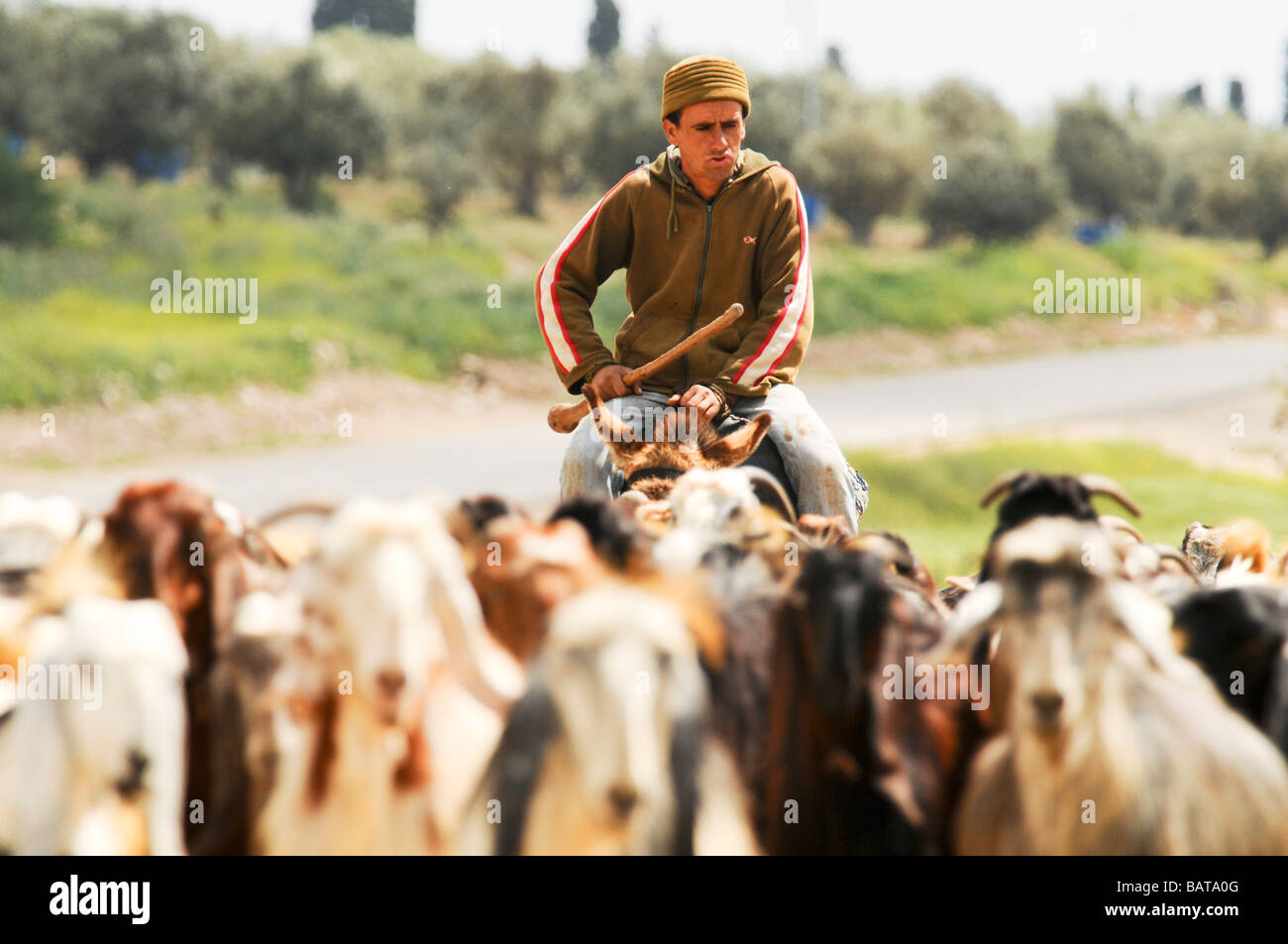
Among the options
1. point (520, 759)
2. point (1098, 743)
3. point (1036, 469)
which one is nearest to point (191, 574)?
point (520, 759)

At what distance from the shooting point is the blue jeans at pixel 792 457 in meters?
4.90

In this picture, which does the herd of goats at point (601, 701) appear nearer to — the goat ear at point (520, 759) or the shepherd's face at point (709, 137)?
the goat ear at point (520, 759)

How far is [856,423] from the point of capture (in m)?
19.9

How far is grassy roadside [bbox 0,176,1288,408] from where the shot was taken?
62.4 feet

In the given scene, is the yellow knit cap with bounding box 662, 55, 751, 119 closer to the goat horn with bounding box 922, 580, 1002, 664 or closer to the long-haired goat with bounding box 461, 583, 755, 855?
the goat horn with bounding box 922, 580, 1002, 664

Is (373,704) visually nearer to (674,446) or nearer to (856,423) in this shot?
(674,446)

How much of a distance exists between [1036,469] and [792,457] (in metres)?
8.59

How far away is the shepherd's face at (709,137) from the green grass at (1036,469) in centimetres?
705

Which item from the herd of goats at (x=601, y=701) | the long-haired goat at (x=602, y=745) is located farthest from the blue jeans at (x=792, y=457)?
the long-haired goat at (x=602, y=745)

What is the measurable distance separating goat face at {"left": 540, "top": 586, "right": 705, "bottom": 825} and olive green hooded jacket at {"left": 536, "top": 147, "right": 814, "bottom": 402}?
2.33 m

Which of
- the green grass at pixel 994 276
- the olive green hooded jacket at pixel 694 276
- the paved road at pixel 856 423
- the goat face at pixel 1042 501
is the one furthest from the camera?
the green grass at pixel 994 276

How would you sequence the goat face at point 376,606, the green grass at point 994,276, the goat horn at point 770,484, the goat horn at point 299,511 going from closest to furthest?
the goat face at point 376,606, the goat horn at point 299,511, the goat horn at point 770,484, the green grass at point 994,276
